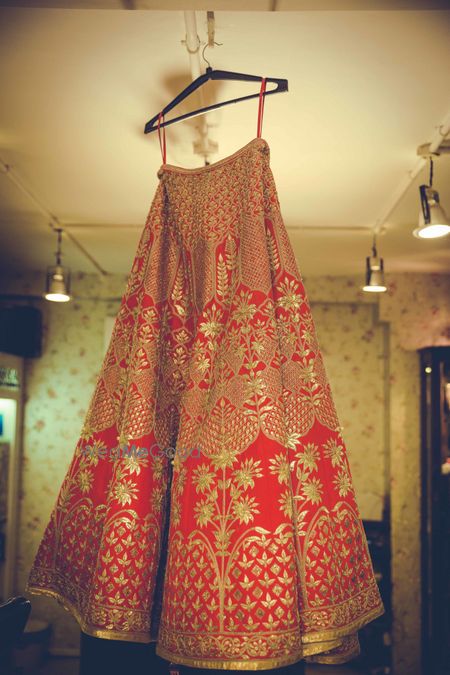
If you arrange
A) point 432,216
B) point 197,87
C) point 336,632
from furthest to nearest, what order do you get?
1. point 432,216
2. point 197,87
3. point 336,632

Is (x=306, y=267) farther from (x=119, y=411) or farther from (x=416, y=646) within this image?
(x=119, y=411)

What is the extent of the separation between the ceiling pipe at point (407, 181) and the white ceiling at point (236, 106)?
0.03 m

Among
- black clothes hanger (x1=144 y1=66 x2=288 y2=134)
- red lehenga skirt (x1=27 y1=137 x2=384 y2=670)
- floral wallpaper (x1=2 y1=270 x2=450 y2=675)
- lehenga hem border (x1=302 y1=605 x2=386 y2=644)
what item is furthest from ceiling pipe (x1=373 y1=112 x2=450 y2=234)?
lehenga hem border (x1=302 y1=605 x2=386 y2=644)

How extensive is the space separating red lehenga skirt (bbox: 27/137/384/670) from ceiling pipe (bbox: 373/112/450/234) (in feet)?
5.34

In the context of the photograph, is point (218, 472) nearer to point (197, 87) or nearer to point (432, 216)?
point (197, 87)

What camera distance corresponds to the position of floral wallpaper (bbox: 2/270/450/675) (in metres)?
4.53

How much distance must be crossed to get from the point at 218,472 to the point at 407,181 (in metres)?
2.35

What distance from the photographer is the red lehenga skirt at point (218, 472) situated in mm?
550

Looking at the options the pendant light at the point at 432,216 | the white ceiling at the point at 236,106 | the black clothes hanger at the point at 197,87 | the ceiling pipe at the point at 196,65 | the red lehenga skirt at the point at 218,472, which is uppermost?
the white ceiling at the point at 236,106

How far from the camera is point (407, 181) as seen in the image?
2.57 m

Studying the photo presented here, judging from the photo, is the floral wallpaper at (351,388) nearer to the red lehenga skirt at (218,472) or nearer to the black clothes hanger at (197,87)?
the black clothes hanger at (197,87)

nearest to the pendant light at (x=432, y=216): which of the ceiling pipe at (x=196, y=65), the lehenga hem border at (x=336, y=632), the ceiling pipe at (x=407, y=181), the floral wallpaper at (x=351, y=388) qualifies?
the ceiling pipe at (x=407, y=181)

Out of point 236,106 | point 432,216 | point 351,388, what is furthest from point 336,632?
point 351,388

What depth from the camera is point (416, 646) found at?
429 cm
